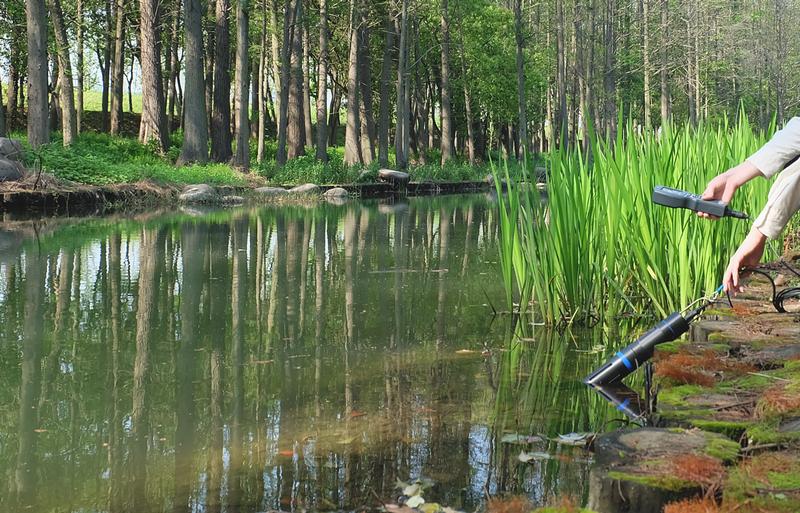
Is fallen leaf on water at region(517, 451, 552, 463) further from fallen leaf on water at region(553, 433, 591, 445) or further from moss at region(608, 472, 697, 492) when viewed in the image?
moss at region(608, 472, 697, 492)

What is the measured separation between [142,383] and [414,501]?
1.62m

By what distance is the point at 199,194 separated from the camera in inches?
599

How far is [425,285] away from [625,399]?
2.95 m

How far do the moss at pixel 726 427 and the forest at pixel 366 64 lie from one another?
989 centimetres

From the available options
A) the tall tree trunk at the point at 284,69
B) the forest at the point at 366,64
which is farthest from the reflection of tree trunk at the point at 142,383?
the tall tree trunk at the point at 284,69

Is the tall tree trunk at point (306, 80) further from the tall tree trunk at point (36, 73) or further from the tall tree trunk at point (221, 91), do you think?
the tall tree trunk at point (36, 73)

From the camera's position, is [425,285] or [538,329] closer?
[538,329]

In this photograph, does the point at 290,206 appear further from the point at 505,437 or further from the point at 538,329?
the point at 505,437

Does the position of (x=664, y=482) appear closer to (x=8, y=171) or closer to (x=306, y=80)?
(x=8, y=171)

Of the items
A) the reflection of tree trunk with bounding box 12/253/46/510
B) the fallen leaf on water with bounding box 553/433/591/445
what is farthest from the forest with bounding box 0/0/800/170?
the fallen leaf on water with bounding box 553/433/591/445

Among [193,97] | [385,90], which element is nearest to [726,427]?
[193,97]

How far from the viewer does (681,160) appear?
4.16m

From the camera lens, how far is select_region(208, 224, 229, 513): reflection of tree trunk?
2.20 meters

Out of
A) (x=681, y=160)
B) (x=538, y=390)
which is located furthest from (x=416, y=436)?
(x=681, y=160)
